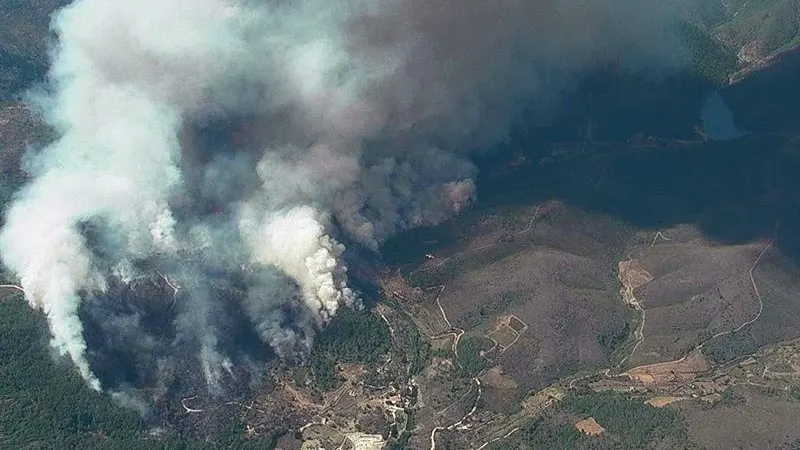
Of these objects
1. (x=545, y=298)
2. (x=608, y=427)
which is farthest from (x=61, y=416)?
(x=545, y=298)

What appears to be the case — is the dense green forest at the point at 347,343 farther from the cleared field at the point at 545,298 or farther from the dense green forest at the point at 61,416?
the dense green forest at the point at 61,416

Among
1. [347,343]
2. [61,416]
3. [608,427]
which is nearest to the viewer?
[61,416]

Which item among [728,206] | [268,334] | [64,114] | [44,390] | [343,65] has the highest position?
[64,114]

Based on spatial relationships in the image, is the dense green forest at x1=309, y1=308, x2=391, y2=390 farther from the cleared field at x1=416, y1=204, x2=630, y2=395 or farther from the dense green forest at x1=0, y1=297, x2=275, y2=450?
the dense green forest at x1=0, y1=297, x2=275, y2=450

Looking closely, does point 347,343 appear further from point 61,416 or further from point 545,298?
point 61,416

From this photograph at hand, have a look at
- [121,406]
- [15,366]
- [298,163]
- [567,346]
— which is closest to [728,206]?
[567,346]

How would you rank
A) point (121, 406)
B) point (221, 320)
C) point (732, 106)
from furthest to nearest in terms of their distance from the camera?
point (732, 106)
point (221, 320)
point (121, 406)

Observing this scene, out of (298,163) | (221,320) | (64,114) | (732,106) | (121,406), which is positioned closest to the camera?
(121,406)

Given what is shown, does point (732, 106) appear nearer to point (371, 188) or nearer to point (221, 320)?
point (371, 188)
